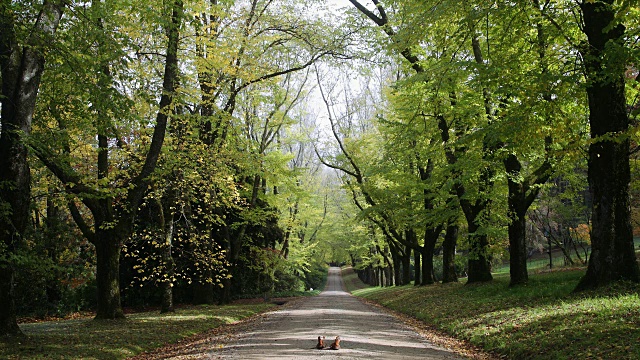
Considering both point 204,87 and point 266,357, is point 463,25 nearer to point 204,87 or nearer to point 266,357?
point 266,357

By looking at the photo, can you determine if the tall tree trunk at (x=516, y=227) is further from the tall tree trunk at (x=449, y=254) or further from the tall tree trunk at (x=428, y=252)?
the tall tree trunk at (x=428, y=252)

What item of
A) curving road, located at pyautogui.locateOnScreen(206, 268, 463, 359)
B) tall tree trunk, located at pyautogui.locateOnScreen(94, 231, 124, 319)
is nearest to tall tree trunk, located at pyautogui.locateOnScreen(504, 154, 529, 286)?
curving road, located at pyautogui.locateOnScreen(206, 268, 463, 359)

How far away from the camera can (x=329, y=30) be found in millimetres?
19266

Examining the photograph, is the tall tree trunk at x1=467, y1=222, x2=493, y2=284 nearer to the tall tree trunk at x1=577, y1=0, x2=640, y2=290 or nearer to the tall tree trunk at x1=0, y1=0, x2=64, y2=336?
the tall tree trunk at x1=577, y1=0, x2=640, y2=290

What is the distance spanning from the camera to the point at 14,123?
892cm

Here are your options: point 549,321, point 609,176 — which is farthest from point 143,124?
point 609,176

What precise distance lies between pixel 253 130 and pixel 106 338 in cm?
1759

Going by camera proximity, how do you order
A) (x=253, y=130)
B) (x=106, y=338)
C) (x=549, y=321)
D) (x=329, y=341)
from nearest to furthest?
1. (x=549, y=321)
2. (x=329, y=341)
3. (x=106, y=338)
4. (x=253, y=130)

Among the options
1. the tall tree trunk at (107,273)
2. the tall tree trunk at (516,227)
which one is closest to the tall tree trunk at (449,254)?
the tall tree trunk at (516,227)

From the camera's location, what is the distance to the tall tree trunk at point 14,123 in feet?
28.2

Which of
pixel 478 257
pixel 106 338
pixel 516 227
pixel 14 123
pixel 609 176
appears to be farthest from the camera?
pixel 478 257

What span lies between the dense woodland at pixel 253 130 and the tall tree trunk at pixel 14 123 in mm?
40

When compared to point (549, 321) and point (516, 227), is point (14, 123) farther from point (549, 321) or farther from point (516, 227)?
point (516, 227)

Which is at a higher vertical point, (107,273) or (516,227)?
(516,227)
